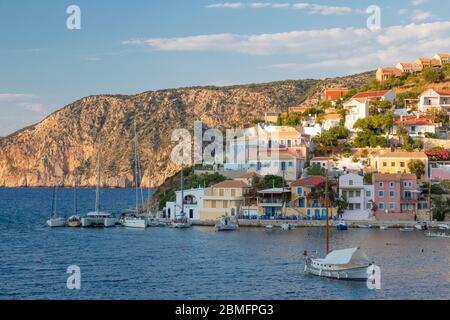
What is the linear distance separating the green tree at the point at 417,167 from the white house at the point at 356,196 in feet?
19.9

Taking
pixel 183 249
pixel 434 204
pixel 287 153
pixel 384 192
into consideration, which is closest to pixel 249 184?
pixel 287 153

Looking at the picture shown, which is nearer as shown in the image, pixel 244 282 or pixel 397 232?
pixel 244 282

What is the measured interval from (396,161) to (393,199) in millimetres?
6866

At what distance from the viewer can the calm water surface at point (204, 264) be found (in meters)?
32.1

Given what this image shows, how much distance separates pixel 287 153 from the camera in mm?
74188

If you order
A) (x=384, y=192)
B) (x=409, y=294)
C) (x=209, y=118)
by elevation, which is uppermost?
(x=209, y=118)

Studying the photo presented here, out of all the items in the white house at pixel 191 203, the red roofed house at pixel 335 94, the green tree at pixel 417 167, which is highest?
the red roofed house at pixel 335 94

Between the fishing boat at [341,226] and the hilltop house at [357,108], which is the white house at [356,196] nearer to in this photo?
the fishing boat at [341,226]

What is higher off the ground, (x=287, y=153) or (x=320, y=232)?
(x=287, y=153)

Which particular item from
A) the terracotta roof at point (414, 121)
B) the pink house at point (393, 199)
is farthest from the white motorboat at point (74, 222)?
the terracotta roof at point (414, 121)

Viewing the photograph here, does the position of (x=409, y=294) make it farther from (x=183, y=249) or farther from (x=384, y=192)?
(x=384, y=192)

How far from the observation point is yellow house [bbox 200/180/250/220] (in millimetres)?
67688

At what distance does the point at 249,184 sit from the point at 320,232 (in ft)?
43.4

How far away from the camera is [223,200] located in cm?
6788
